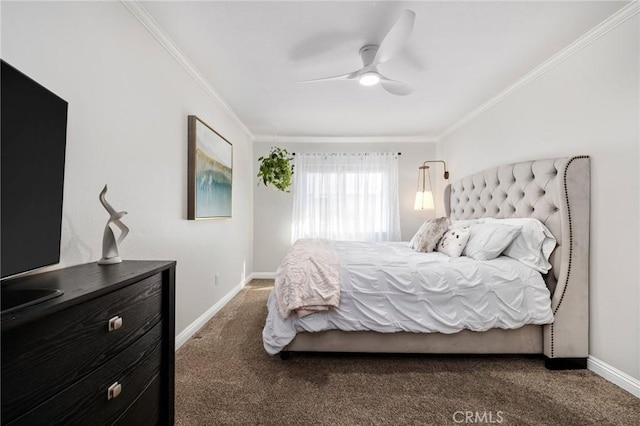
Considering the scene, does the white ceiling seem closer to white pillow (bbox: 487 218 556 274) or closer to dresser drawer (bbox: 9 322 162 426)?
white pillow (bbox: 487 218 556 274)

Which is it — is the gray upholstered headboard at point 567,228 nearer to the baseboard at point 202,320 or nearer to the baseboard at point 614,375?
the baseboard at point 614,375

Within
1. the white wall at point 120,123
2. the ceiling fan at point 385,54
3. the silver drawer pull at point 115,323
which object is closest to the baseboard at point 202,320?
the white wall at point 120,123

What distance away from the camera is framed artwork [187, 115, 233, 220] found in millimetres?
2512

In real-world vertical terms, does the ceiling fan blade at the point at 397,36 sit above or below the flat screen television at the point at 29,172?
above

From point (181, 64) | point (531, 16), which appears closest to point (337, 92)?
point (181, 64)

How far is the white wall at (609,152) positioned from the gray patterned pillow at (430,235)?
3.51ft

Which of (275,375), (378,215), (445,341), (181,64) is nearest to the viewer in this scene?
(275,375)

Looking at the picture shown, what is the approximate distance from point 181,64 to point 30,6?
125 cm

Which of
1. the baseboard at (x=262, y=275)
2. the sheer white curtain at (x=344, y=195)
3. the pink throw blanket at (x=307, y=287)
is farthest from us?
the baseboard at (x=262, y=275)

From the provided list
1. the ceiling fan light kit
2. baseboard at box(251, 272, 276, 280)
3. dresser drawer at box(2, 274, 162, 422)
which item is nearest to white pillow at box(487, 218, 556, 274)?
the ceiling fan light kit

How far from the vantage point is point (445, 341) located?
211cm

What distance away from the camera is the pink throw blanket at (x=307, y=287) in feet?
6.54

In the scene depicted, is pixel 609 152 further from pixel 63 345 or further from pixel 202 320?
pixel 202 320

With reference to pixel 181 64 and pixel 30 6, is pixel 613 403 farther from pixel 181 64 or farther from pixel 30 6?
pixel 181 64
